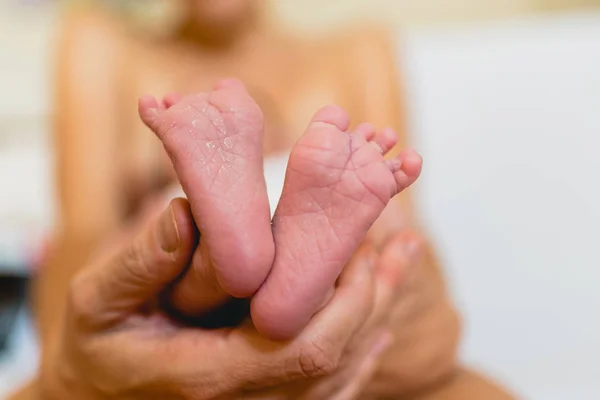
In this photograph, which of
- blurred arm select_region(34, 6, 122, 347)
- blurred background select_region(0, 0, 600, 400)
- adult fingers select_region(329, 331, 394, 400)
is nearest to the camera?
adult fingers select_region(329, 331, 394, 400)

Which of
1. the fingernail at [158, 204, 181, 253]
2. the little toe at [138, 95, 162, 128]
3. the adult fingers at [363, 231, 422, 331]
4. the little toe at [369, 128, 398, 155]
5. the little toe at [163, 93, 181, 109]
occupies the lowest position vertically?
the adult fingers at [363, 231, 422, 331]

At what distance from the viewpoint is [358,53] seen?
977 mm

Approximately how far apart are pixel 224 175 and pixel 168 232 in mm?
63

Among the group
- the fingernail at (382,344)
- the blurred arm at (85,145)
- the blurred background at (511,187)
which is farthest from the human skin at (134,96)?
Result: the fingernail at (382,344)

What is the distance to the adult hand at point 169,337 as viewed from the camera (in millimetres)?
471

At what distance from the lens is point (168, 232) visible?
1.50 feet

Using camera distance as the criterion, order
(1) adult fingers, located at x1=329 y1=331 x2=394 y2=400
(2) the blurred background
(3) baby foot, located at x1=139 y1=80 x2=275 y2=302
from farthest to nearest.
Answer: (2) the blurred background
(1) adult fingers, located at x1=329 y1=331 x2=394 y2=400
(3) baby foot, located at x1=139 y1=80 x2=275 y2=302

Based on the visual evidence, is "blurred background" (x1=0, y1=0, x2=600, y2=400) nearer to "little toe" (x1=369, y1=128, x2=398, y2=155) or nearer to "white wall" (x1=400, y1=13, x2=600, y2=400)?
"white wall" (x1=400, y1=13, x2=600, y2=400)

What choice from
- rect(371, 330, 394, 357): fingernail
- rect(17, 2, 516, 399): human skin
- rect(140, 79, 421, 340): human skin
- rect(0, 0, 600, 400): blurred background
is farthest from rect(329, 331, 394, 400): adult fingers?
rect(0, 0, 600, 400): blurred background

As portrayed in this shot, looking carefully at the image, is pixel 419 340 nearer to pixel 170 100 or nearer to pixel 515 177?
pixel 170 100

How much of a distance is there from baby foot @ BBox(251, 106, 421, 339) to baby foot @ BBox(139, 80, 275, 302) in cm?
2

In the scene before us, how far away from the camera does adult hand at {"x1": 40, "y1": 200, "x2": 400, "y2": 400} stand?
47 cm

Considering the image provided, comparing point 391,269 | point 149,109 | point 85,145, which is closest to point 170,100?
point 149,109

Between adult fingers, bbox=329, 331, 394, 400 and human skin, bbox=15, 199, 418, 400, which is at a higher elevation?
human skin, bbox=15, 199, 418, 400
